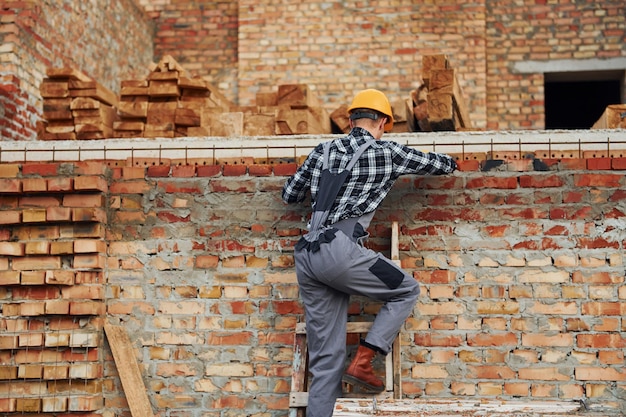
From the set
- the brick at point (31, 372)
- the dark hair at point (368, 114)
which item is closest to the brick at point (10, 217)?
the brick at point (31, 372)

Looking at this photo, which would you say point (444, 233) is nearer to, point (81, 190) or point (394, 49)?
point (81, 190)

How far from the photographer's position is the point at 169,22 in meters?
9.52

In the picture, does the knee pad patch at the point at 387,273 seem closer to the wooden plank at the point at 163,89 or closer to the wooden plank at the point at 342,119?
the wooden plank at the point at 342,119

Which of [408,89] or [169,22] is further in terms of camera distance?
[169,22]

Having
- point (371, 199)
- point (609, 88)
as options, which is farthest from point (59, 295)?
point (609, 88)

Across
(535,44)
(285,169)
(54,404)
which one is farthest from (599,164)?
(535,44)

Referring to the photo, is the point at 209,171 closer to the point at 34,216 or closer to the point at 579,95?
the point at 34,216

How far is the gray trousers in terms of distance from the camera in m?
3.88

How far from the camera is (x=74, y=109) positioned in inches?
206

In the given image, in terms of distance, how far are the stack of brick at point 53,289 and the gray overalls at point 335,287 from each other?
1.38 meters

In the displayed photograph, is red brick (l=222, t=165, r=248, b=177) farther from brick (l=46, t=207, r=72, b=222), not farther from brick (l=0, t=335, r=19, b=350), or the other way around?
brick (l=0, t=335, r=19, b=350)

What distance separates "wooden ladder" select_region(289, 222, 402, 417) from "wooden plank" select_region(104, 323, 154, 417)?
98 cm

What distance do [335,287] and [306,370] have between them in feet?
1.90

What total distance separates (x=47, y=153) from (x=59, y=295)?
0.92 meters
